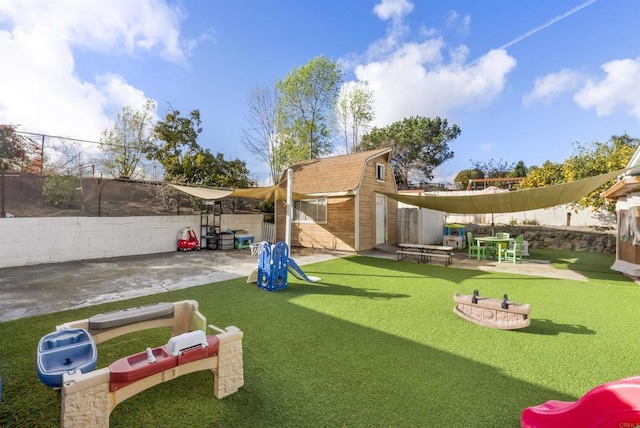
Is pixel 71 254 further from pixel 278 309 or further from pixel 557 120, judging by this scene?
pixel 557 120

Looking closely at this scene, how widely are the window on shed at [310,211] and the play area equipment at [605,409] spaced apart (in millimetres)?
10006

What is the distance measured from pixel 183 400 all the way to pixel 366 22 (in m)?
18.3

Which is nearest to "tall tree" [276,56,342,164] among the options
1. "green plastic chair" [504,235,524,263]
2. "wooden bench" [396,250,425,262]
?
"wooden bench" [396,250,425,262]

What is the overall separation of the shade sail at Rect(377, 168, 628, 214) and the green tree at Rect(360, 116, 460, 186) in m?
19.2

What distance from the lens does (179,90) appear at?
1370 centimetres

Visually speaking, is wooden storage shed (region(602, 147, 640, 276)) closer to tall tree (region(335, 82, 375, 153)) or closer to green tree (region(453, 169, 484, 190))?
tall tree (region(335, 82, 375, 153))

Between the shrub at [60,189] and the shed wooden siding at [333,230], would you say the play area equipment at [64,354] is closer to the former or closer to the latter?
the shed wooden siding at [333,230]

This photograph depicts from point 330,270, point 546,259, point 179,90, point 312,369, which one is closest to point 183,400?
point 312,369

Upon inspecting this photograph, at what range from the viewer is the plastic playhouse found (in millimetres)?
A: 12547

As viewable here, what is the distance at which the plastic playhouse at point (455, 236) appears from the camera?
12547 millimetres

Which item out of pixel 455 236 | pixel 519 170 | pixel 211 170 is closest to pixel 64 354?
pixel 211 170

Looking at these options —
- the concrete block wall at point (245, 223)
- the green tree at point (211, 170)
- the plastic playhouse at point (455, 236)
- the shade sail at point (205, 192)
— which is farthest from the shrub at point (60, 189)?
the plastic playhouse at point (455, 236)

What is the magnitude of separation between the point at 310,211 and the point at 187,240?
188 inches

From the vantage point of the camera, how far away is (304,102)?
21.6 meters
